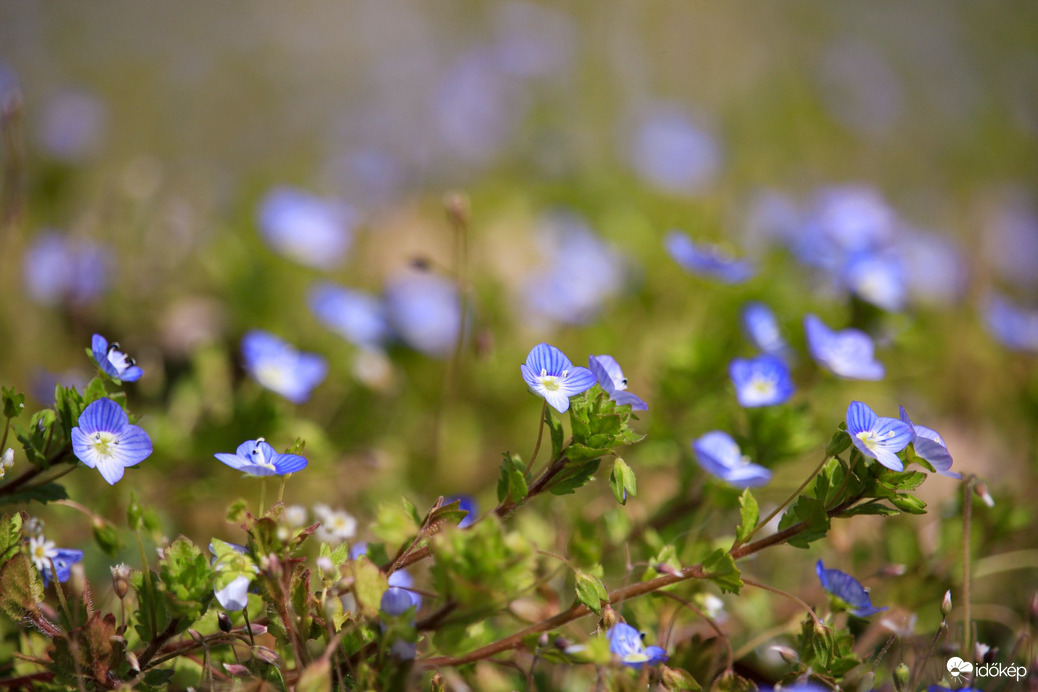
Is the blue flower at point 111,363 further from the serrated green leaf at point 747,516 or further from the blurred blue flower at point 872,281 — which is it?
the blurred blue flower at point 872,281

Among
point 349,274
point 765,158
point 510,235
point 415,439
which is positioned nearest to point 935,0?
point 765,158

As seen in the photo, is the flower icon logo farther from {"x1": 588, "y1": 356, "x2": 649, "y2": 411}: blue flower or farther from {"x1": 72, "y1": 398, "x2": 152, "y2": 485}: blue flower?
{"x1": 72, "y1": 398, "x2": 152, "y2": 485}: blue flower


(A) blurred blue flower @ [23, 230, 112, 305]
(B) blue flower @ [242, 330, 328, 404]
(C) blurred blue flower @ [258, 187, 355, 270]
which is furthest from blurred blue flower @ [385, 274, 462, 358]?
(A) blurred blue flower @ [23, 230, 112, 305]

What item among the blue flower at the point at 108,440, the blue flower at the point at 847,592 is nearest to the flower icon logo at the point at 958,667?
the blue flower at the point at 847,592

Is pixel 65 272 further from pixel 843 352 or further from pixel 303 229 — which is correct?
pixel 843 352

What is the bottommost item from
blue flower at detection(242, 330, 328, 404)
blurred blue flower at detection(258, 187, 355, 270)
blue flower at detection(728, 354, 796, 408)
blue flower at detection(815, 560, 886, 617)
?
blurred blue flower at detection(258, 187, 355, 270)

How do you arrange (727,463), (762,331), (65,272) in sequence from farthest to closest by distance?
(65,272) < (762,331) < (727,463)

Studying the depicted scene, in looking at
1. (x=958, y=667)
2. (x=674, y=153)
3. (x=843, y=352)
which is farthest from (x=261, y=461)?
(x=674, y=153)
